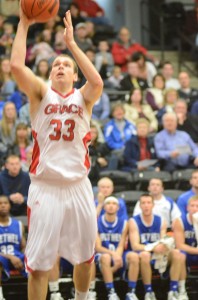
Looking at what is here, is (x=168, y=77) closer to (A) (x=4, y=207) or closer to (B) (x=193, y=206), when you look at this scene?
(B) (x=193, y=206)

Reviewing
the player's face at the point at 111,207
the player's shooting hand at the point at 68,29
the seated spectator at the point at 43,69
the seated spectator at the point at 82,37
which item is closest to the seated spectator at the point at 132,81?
the seated spectator at the point at 82,37

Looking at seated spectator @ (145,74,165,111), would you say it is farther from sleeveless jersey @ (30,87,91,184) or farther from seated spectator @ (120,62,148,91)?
sleeveless jersey @ (30,87,91,184)

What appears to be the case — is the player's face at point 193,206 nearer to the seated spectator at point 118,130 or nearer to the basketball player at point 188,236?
the basketball player at point 188,236

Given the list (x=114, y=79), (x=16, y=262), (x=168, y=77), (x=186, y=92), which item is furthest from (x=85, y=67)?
(x=168, y=77)

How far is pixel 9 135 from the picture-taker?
470 inches

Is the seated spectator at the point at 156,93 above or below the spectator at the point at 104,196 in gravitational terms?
above

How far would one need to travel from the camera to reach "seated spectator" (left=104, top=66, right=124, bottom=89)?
14322 millimetres

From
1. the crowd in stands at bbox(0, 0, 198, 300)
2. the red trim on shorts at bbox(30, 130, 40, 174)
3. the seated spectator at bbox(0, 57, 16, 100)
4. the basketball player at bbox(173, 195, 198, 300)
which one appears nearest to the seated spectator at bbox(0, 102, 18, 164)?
the crowd in stands at bbox(0, 0, 198, 300)

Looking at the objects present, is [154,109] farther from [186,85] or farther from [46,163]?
[46,163]

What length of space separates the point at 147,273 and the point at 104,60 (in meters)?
5.73

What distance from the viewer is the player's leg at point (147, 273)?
962cm

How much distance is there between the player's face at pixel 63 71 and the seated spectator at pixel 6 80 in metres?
6.66

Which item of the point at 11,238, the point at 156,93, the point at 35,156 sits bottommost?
the point at 11,238

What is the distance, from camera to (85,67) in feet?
21.0
